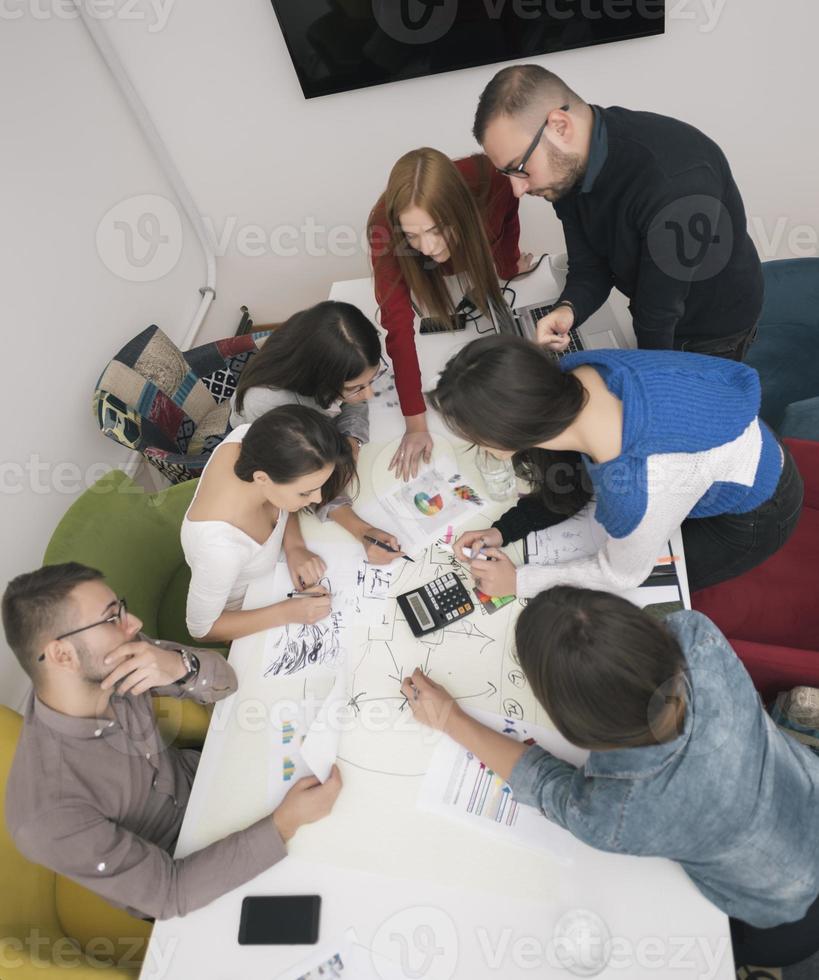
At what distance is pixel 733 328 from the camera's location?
5.82ft

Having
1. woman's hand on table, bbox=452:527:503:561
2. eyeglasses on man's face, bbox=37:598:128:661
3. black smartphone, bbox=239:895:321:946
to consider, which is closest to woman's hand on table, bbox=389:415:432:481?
woman's hand on table, bbox=452:527:503:561

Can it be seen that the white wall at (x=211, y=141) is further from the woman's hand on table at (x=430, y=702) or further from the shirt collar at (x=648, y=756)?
the shirt collar at (x=648, y=756)

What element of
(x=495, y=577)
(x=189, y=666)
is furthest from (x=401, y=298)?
(x=189, y=666)

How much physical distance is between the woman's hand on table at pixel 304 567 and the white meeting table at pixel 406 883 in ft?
0.83

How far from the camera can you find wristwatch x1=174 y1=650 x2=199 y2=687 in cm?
135

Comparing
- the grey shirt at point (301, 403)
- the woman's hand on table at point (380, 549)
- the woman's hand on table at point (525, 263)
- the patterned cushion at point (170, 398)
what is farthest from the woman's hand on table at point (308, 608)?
the woman's hand on table at point (525, 263)

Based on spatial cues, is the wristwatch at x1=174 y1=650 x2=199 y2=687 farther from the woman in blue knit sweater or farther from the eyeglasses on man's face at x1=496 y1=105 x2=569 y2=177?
the eyeglasses on man's face at x1=496 y1=105 x2=569 y2=177

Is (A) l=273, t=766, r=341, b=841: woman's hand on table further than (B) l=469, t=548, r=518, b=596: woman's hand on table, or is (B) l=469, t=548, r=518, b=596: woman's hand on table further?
(B) l=469, t=548, r=518, b=596: woman's hand on table

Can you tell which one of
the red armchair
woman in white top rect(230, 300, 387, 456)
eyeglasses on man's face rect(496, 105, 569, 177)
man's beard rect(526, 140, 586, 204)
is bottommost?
the red armchair

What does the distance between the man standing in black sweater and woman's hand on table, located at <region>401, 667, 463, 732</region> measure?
907mm

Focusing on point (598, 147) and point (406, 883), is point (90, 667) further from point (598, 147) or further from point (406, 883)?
point (598, 147)

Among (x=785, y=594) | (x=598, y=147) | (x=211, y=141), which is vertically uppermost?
(x=211, y=141)

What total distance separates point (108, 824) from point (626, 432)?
119 centimetres

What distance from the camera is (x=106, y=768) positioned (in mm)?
1253
